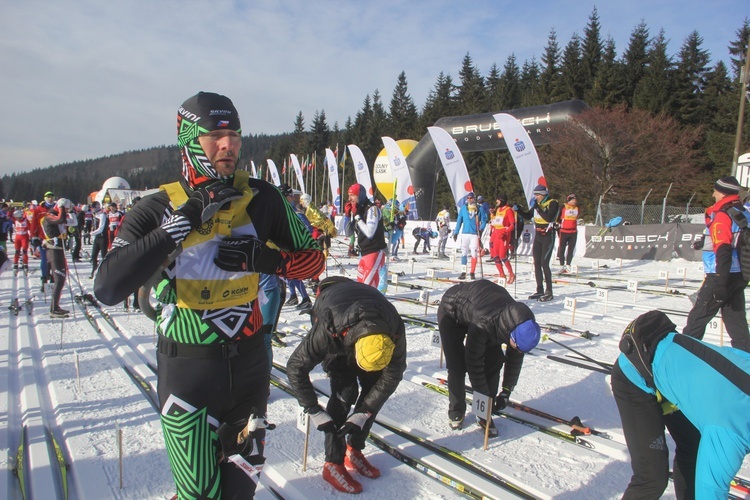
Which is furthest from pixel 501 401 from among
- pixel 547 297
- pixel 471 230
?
pixel 471 230

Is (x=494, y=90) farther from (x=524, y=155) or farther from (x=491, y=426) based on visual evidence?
(x=491, y=426)

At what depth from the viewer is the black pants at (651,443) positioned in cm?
241

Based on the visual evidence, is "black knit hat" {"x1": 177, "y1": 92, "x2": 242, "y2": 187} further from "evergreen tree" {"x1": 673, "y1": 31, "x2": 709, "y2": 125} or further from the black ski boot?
"evergreen tree" {"x1": 673, "y1": 31, "x2": 709, "y2": 125}

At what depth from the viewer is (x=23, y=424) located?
3783 mm

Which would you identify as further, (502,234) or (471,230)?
(471,230)

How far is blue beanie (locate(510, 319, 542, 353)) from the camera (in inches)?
136

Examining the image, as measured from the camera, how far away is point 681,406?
220 centimetres

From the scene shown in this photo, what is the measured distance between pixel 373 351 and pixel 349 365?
0.57 metres

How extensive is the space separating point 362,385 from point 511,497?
3.78 feet

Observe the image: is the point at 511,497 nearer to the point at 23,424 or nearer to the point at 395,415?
the point at 395,415

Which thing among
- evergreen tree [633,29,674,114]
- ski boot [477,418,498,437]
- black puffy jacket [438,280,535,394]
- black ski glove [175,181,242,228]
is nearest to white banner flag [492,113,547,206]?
black puffy jacket [438,280,535,394]

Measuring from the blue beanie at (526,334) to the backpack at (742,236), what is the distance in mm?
2825

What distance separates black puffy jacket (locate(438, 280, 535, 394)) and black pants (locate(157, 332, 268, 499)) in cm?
223

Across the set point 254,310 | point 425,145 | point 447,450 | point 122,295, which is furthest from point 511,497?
point 425,145
